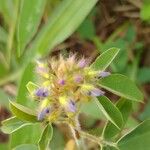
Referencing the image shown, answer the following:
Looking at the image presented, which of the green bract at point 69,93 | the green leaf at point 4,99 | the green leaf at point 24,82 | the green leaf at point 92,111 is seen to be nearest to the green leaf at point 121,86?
the green bract at point 69,93

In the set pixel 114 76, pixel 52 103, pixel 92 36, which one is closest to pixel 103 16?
pixel 92 36

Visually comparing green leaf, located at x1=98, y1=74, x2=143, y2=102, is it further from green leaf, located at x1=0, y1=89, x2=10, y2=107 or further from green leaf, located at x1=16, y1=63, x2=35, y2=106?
green leaf, located at x1=0, y1=89, x2=10, y2=107

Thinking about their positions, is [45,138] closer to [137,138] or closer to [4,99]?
[137,138]

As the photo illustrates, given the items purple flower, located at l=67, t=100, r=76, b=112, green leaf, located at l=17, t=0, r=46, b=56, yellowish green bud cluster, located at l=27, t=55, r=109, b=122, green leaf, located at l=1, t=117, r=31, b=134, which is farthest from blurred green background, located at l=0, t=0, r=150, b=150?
purple flower, located at l=67, t=100, r=76, b=112

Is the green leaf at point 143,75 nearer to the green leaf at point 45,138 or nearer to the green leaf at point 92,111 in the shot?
the green leaf at point 92,111

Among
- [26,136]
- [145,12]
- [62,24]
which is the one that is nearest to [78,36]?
[62,24]
